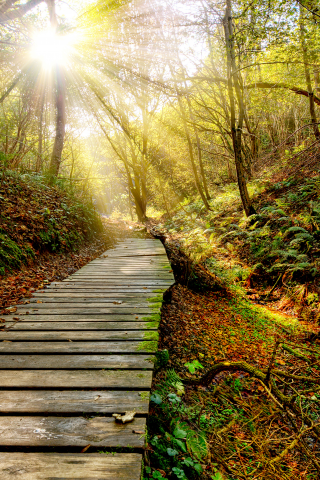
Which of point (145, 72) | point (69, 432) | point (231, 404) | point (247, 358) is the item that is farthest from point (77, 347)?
point (145, 72)

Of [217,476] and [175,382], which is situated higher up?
[175,382]

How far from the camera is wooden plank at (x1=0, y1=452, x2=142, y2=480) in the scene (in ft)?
4.13

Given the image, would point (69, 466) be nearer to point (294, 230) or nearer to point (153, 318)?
point (153, 318)

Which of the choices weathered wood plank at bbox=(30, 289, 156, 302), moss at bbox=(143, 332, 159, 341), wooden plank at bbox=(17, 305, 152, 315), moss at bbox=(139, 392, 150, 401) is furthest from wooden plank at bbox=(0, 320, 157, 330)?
moss at bbox=(139, 392, 150, 401)

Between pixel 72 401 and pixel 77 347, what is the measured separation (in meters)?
0.74

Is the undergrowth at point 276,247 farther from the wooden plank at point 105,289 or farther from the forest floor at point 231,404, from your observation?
the wooden plank at point 105,289

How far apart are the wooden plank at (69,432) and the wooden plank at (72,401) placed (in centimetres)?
7

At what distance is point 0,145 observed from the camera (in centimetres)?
1028

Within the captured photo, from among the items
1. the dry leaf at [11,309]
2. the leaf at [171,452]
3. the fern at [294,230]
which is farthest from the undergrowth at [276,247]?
the dry leaf at [11,309]

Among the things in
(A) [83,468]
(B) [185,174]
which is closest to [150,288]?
(A) [83,468]

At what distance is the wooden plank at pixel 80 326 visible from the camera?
2.83m

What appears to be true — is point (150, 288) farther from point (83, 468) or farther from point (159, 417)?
point (83, 468)

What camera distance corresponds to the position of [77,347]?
244cm

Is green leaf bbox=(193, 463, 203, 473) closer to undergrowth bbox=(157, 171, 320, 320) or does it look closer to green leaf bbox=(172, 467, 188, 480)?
green leaf bbox=(172, 467, 188, 480)
